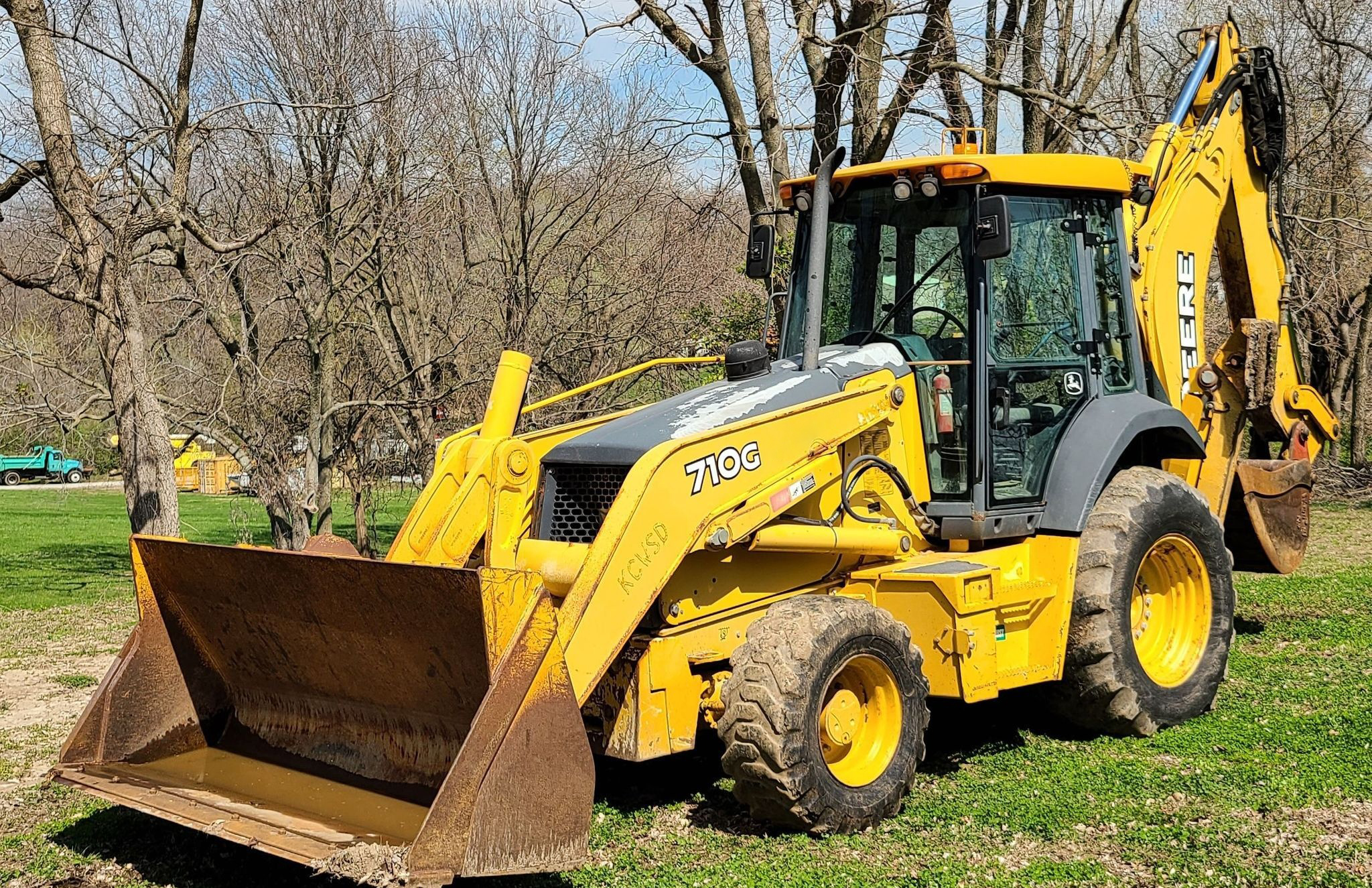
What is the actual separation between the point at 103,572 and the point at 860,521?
14.9 meters

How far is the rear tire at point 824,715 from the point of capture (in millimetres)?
5184

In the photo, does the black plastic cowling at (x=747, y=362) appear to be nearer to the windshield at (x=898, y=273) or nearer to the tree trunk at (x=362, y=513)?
the windshield at (x=898, y=273)

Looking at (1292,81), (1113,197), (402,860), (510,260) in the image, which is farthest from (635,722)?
(1292,81)

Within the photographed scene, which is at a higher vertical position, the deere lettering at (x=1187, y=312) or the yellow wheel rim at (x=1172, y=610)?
the deere lettering at (x=1187, y=312)

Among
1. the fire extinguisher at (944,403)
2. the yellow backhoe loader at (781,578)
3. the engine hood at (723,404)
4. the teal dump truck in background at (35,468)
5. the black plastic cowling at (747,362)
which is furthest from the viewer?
the teal dump truck in background at (35,468)

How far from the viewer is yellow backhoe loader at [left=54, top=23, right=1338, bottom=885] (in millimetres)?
5016

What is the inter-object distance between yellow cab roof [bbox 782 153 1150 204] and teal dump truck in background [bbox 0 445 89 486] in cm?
4417

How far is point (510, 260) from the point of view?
16.0 meters

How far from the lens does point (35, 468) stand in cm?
4762

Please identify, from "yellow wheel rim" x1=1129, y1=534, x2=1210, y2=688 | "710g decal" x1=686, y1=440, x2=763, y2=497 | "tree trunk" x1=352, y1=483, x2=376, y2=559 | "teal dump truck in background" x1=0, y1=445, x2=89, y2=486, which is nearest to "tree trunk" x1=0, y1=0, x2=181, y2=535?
"tree trunk" x1=352, y1=483, x2=376, y2=559

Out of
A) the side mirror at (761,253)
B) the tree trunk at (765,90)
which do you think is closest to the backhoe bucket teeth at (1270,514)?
the side mirror at (761,253)

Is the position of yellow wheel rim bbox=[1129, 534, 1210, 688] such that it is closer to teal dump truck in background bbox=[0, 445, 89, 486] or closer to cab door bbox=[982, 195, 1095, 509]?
cab door bbox=[982, 195, 1095, 509]

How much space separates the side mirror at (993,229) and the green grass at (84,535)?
1042cm

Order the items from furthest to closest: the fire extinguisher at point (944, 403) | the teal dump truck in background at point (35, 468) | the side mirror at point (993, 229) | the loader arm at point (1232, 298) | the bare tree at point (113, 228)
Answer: the teal dump truck in background at point (35, 468)
the bare tree at point (113, 228)
the loader arm at point (1232, 298)
the fire extinguisher at point (944, 403)
the side mirror at point (993, 229)
